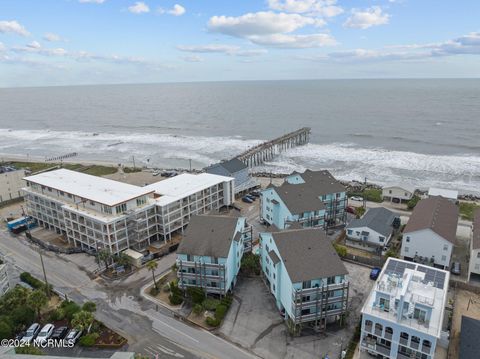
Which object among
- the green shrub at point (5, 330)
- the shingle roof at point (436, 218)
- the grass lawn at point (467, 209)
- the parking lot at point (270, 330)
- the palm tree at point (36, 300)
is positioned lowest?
the parking lot at point (270, 330)

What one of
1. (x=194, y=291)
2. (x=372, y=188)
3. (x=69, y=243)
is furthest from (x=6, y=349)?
(x=372, y=188)

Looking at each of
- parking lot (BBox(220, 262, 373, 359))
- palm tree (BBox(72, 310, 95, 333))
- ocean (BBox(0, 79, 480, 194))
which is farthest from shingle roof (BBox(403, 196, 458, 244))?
palm tree (BBox(72, 310, 95, 333))

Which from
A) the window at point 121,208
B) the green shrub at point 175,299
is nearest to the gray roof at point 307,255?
the green shrub at point 175,299

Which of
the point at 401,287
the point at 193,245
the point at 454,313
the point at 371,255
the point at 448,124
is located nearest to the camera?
the point at 401,287

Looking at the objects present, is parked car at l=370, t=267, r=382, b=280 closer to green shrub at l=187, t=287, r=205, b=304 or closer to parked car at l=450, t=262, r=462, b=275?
parked car at l=450, t=262, r=462, b=275

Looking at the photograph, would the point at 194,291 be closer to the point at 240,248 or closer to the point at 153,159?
the point at 240,248

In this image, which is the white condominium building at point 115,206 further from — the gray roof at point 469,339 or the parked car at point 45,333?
the gray roof at point 469,339

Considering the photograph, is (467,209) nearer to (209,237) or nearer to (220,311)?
(209,237)
